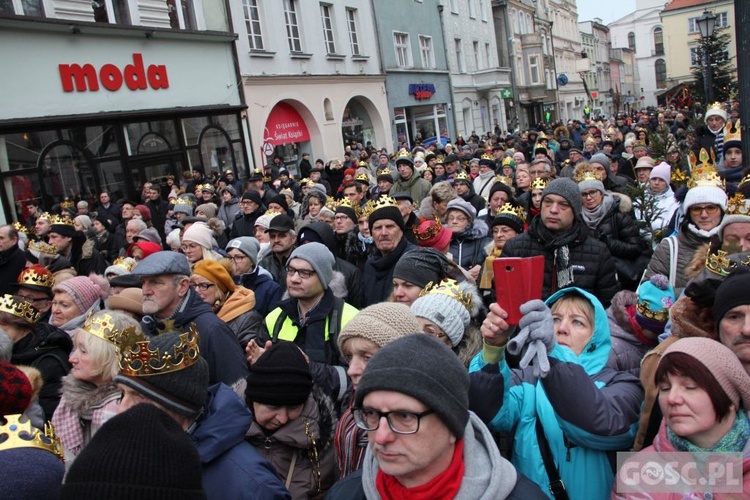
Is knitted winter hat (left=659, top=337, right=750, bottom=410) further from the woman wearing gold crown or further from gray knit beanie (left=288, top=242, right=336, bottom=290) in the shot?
the woman wearing gold crown

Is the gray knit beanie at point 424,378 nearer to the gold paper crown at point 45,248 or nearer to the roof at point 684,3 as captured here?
the gold paper crown at point 45,248

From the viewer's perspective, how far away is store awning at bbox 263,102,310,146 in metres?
20.9

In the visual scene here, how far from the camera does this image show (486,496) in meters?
1.90

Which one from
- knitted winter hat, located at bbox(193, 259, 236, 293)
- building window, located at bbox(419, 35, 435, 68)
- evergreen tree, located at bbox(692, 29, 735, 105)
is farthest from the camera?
building window, located at bbox(419, 35, 435, 68)

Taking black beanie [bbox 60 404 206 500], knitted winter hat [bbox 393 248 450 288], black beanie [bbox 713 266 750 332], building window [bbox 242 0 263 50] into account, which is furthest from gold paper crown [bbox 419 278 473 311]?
building window [bbox 242 0 263 50]

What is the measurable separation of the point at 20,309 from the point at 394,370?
10.6 ft

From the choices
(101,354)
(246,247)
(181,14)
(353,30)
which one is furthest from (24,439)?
(353,30)

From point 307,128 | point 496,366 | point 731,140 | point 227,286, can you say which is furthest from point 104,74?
point 496,366

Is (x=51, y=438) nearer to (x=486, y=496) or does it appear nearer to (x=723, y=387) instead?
(x=486, y=496)

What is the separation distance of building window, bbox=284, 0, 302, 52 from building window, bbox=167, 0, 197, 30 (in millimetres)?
4102

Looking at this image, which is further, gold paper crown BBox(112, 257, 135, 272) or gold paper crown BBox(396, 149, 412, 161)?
gold paper crown BBox(396, 149, 412, 161)

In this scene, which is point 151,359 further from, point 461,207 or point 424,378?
point 461,207

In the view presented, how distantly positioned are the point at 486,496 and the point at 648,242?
4692 millimetres

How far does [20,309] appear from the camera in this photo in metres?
4.07
